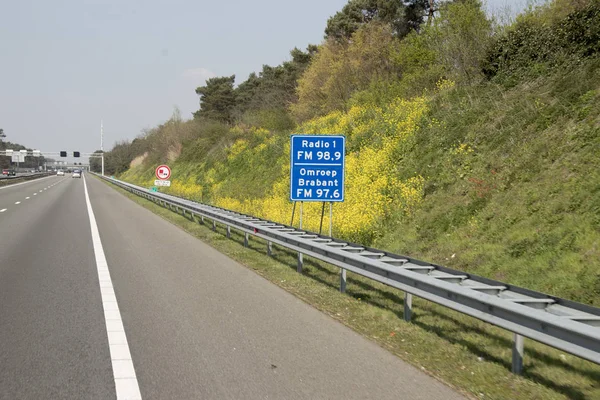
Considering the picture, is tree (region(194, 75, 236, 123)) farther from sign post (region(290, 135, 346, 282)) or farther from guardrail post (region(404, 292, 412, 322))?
guardrail post (region(404, 292, 412, 322))

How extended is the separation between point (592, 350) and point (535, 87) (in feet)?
40.3

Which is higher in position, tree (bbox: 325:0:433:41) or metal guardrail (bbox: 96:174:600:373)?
tree (bbox: 325:0:433:41)

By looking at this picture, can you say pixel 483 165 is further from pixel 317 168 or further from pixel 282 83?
pixel 282 83

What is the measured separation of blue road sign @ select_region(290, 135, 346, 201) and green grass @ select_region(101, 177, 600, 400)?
264 centimetres

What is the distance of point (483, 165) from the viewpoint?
13562mm

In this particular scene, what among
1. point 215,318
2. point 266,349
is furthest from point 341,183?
point 266,349

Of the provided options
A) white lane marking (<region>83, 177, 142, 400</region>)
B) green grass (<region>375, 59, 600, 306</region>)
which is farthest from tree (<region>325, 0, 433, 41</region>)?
white lane marking (<region>83, 177, 142, 400</region>)

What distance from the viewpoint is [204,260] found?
40.0ft

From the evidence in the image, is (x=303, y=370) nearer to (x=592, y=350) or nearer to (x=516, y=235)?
(x=592, y=350)

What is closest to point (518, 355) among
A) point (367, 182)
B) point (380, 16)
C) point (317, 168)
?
point (317, 168)

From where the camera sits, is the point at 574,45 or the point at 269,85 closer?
the point at 574,45

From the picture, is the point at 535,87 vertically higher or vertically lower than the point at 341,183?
higher

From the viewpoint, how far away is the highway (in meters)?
4.76

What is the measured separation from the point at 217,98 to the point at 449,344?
2988 inches
